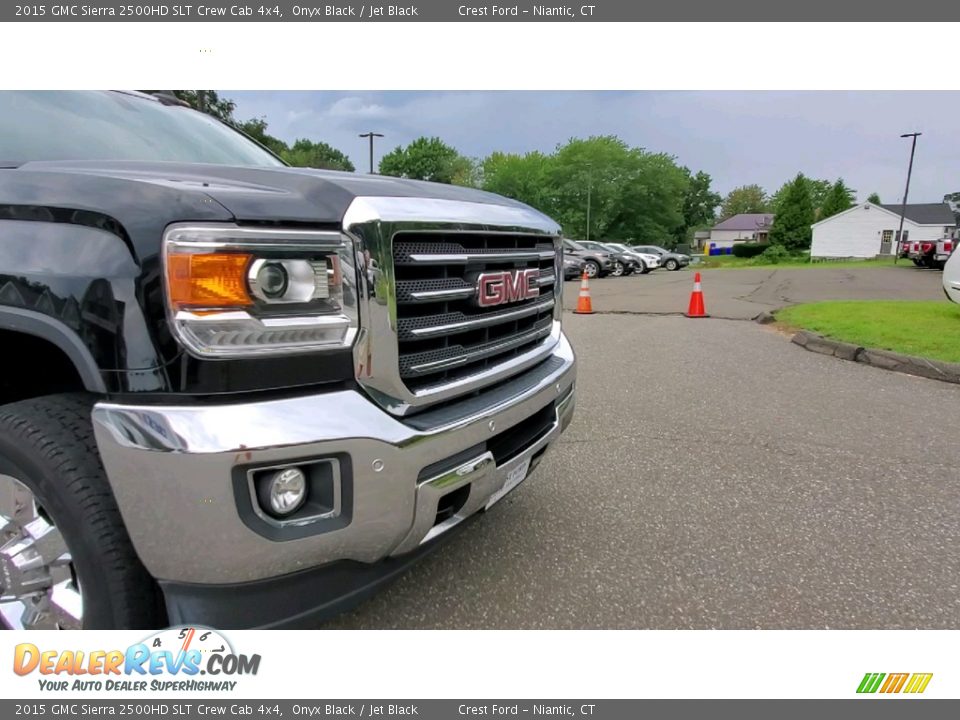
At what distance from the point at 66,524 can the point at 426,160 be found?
265ft

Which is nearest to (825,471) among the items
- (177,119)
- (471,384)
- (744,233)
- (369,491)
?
(471,384)

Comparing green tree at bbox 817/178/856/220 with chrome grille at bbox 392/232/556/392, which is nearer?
chrome grille at bbox 392/232/556/392

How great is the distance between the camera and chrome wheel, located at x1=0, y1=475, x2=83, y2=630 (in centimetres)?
158

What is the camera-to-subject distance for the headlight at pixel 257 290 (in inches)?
52.0

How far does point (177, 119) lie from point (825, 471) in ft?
14.2

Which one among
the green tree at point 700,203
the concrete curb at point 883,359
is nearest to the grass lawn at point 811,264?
the concrete curb at point 883,359

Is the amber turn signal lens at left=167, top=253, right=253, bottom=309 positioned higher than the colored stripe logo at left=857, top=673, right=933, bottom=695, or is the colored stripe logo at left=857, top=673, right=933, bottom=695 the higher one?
the amber turn signal lens at left=167, top=253, right=253, bottom=309

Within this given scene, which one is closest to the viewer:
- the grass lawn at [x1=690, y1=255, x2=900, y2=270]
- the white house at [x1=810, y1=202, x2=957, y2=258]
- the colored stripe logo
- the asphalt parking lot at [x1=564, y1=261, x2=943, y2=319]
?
the colored stripe logo

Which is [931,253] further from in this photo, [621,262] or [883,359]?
[883,359]

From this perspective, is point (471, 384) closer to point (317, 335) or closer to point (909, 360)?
point (317, 335)

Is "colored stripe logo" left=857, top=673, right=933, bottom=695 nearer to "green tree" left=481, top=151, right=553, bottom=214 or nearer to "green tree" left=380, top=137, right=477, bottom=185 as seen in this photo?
"green tree" left=481, top=151, right=553, bottom=214

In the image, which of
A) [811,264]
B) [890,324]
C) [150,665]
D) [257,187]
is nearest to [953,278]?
[890,324]

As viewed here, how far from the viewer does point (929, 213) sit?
6091 centimetres

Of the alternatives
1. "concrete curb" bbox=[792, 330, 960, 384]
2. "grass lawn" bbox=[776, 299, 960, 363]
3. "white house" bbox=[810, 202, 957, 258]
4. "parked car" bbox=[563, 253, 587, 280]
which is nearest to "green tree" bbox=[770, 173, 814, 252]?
"white house" bbox=[810, 202, 957, 258]
